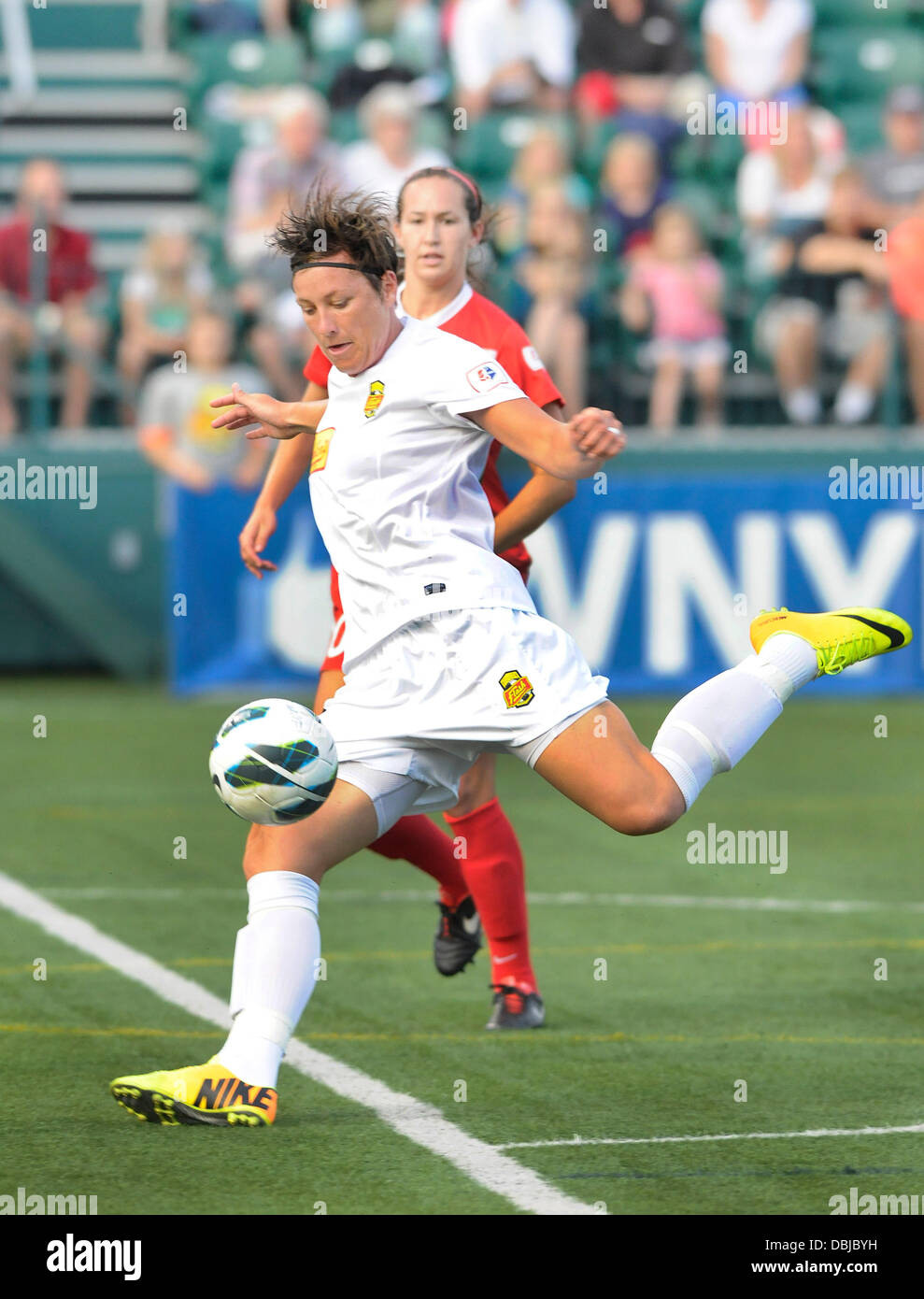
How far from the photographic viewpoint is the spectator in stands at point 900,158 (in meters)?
14.1

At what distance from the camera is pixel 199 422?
13.5 meters

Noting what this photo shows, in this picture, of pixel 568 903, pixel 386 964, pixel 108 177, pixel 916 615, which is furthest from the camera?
pixel 108 177

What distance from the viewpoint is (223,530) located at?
13.3 meters

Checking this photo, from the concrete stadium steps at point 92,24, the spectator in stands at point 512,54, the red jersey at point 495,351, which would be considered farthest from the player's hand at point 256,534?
the concrete stadium steps at point 92,24

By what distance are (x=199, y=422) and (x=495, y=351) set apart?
27.1ft

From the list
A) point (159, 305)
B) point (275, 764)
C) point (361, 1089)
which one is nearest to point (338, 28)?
point (159, 305)

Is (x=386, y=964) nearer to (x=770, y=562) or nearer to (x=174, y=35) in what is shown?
(x=770, y=562)

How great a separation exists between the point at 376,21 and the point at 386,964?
38.8 ft

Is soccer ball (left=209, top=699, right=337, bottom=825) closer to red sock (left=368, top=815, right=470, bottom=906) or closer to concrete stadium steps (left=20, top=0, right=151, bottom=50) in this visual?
red sock (left=368, top=815, right=470, bottom=906)

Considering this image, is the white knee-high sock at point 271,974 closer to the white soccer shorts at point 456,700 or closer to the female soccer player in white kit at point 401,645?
the female soccer player in white kit at point 401,645

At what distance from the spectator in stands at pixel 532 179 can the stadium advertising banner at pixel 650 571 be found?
1776 millimetres

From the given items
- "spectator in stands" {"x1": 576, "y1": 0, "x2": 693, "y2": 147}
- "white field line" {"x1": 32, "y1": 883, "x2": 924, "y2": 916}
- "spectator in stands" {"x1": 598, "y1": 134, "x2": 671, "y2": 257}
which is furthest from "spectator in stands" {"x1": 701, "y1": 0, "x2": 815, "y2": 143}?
"white field line" {"x1": 32, "y1": 883, "x2": 924, "y2": 916}

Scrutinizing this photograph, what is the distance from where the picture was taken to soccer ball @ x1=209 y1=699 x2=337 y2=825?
4508 millimetres
